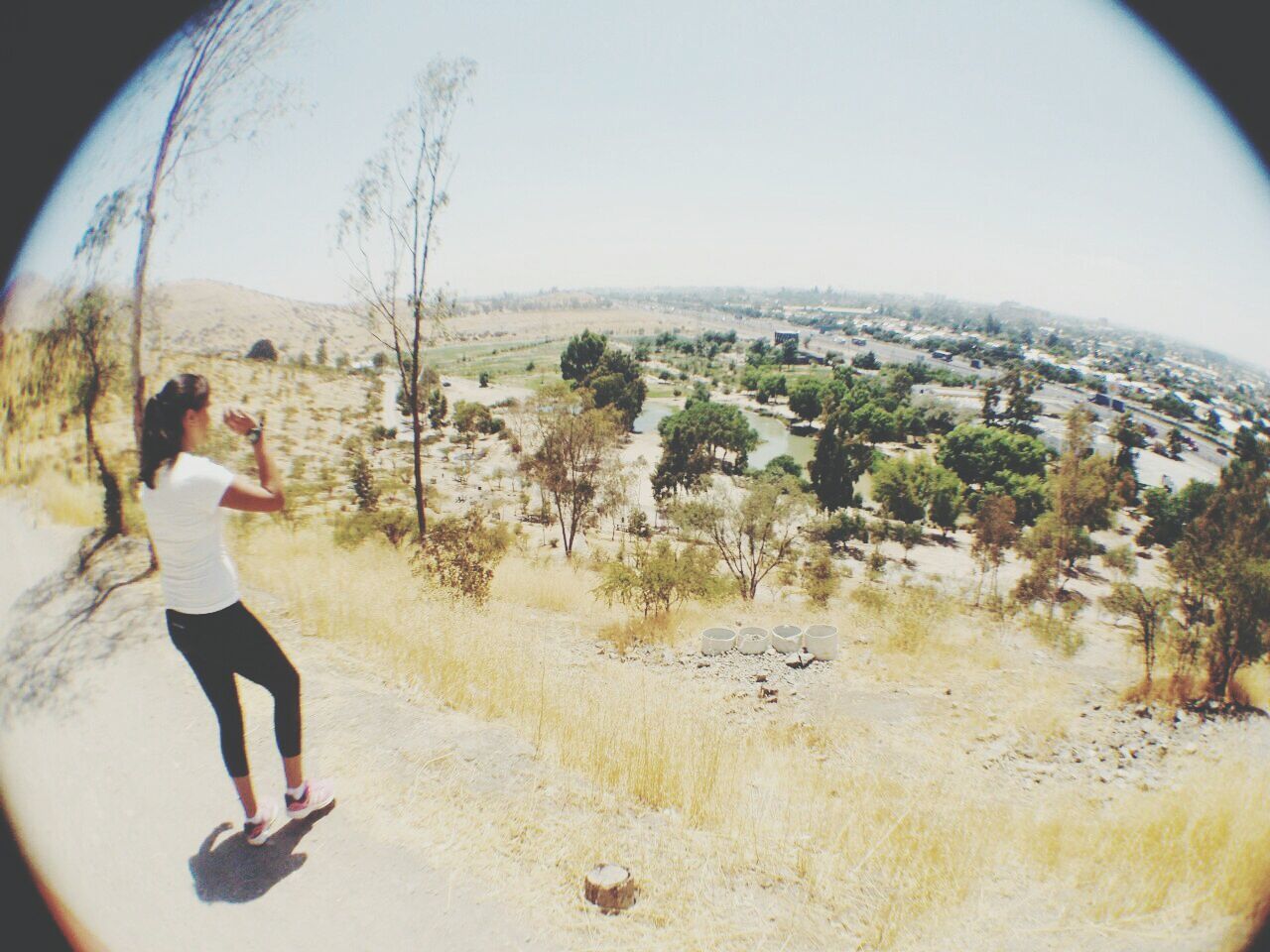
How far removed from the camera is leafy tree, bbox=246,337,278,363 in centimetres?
1455

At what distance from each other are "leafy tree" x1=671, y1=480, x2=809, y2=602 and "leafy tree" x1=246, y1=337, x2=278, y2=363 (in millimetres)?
16147

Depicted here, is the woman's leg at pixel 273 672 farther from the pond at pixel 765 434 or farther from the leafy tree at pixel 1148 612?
the pond at pixel 765 434

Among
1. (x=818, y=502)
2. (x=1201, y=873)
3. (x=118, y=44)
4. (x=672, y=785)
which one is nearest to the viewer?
(x=1201, y=873)

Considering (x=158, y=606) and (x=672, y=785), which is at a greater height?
(x=158, y=606)

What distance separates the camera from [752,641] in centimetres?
954

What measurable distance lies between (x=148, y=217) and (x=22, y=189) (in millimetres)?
1327

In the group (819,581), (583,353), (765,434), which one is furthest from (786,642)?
(583,353)

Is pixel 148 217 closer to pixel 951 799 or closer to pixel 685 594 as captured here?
pixel 951 799

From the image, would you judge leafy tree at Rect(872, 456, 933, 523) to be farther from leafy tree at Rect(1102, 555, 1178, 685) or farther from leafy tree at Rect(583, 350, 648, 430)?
leafy tree at Rect(1102, 555, 1178, 685)

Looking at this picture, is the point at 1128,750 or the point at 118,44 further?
the point at 1128,750

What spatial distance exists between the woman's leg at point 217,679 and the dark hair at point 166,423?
61 cm

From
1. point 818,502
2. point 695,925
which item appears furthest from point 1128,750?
point 818,502

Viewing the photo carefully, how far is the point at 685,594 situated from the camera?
12.0 metres

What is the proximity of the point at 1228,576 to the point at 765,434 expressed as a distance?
5909cm
